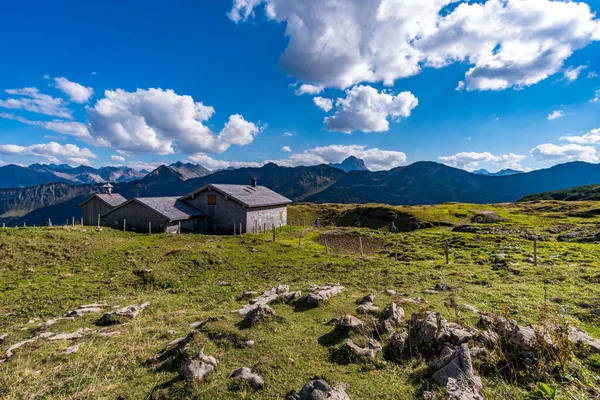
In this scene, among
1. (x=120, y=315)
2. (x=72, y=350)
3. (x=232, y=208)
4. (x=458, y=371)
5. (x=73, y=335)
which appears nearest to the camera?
(x=458, y=371)

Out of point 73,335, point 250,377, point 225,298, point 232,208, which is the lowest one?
point 225,298

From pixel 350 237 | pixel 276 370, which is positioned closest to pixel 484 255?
pixel 350 237

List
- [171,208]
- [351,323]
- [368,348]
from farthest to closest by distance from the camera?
[171,208] → [351,323] → [368,348]

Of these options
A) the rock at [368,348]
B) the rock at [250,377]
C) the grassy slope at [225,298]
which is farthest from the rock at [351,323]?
the rock at [250,377]

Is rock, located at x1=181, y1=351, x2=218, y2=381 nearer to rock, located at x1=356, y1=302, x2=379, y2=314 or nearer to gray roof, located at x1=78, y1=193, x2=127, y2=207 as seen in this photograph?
rock, located at x1=356, y1=302, x2=379, y2=314

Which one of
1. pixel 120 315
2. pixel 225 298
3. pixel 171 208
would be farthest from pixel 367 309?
pixel 171 208

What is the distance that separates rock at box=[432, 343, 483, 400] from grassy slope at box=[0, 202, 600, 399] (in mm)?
327

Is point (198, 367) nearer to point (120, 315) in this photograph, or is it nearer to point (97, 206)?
point (120, 315)

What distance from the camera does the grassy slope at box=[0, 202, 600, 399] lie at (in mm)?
6836

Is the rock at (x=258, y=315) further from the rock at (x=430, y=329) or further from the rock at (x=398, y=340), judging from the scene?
the rock at (x=430, y=329)

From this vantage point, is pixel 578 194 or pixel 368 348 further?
pixel 578 194

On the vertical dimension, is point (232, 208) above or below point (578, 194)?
below

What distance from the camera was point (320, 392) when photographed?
5.86 m

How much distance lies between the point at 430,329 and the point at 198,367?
6.18 meters
